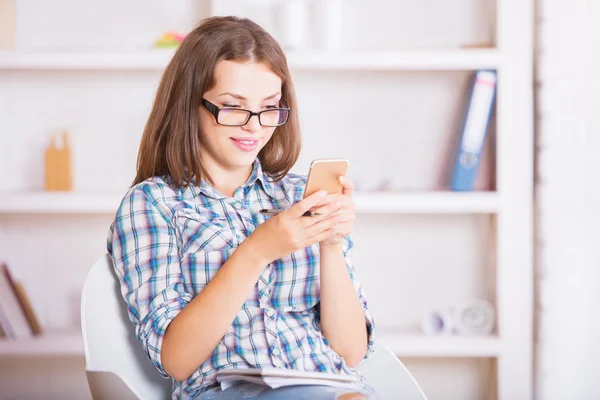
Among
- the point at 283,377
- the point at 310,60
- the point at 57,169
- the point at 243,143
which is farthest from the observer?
the point at 57,169

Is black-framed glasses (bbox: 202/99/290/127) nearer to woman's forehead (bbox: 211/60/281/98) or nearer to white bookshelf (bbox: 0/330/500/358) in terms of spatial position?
woman's forehead (bbox: 211/60/281/98)

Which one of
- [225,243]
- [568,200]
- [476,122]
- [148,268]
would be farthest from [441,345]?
[148,268]

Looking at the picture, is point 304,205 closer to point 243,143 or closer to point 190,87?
point 243,143

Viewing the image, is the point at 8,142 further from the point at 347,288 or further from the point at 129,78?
the point at 347,288

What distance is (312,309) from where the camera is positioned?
55.7 inches

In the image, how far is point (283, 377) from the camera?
1.13 m

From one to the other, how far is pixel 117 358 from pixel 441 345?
126 cm

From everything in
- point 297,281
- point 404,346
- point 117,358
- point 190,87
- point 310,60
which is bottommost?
point 404,346

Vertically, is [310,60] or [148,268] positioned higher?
[310,60]

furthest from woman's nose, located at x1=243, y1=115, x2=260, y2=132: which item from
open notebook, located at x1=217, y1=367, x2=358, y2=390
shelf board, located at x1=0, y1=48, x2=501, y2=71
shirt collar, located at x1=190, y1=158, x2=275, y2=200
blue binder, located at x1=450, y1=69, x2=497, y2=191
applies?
blue binder, located at x1=450, y1=69, x2=497, y2=191

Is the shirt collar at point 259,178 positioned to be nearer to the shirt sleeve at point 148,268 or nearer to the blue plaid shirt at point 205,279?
the blue plaid shirt at point 205,279

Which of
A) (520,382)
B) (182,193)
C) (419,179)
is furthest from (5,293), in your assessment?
(520,382)

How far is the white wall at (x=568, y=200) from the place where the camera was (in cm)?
222

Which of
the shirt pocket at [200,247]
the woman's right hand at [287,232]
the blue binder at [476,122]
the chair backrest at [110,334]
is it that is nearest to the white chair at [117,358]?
the chair backrest at [110,334]
